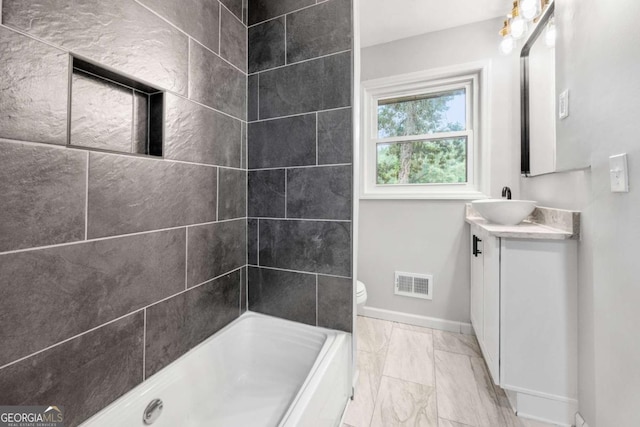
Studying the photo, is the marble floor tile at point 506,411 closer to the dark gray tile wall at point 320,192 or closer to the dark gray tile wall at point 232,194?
the dark gray tile wall at point 320,192

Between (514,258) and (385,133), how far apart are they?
5.16 feet

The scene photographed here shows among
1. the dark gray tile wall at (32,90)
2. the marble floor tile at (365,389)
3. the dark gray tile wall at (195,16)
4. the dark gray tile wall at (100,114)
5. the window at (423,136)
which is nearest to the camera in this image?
the dark gray tile wall at (32,90)

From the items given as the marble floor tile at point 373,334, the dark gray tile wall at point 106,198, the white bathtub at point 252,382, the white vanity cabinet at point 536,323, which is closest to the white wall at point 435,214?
the marble floor tile at point 373,334

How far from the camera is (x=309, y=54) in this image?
1421mm

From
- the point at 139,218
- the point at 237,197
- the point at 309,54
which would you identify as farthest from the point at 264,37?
the point at 139,218

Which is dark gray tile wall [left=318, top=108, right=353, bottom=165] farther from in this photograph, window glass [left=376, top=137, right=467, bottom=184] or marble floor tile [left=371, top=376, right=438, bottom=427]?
marble floor tile [left=371, top=376, right=438, bottom=427]

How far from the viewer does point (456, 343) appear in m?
1.93

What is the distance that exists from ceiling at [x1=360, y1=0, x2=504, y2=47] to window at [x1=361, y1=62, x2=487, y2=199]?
380mm

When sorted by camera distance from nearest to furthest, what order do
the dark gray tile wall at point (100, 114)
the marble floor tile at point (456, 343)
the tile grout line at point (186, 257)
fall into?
1. the dark gray tile wall at point (100, 114)
2. the tile grout line at point (186, 257)
3. the marble floor tile at point (456, 343)

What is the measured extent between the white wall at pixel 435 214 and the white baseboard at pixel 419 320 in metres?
0.04

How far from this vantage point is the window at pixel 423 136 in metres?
2.15

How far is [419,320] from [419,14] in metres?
2.52

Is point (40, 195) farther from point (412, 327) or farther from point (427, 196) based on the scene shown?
point (412, 327)
